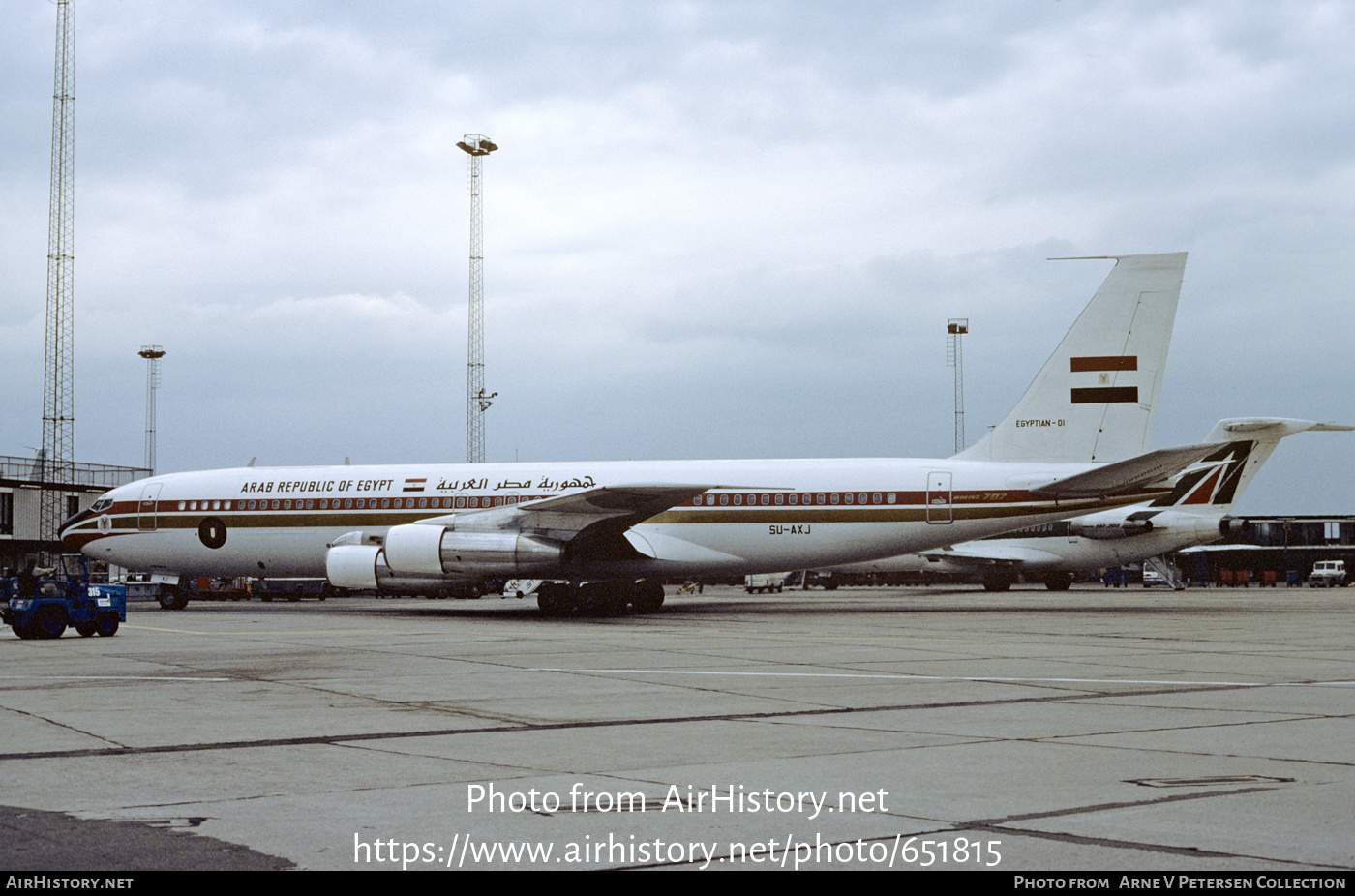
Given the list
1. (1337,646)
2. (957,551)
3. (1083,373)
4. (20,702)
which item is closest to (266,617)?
(20,702)

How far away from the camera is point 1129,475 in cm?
2552

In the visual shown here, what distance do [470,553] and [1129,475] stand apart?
14189 millimetres

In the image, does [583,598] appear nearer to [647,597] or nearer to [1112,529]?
[647,597]

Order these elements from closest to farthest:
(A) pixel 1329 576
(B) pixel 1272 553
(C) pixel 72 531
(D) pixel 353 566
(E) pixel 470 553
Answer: (E) pixel 470 553, (D) pixel 353 566, (C) pixel 72 531, (A) pixel 1329 576, (B) pixel 1272 553

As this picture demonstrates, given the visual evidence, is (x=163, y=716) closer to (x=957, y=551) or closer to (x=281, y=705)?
(x=281, y=705)

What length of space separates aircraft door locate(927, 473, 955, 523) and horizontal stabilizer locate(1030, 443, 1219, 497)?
1814 mm

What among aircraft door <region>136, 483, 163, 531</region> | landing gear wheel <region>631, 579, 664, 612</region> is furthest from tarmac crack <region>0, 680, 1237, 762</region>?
aircraft door <region>136, 483, 163, 531</region>

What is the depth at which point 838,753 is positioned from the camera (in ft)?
25.8

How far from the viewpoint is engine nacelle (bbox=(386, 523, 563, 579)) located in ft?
86.7

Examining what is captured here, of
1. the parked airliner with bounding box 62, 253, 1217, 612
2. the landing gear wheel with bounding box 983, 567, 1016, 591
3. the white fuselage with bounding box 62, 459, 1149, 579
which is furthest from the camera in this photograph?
the landing gear wheel with bounding box 983, 567, 1016, 591

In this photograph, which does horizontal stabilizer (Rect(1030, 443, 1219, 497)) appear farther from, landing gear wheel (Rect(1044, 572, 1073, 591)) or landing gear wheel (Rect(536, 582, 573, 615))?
landing gear wheel (Rect(1044, 572, 1073, 591))

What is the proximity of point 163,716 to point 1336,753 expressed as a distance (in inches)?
345

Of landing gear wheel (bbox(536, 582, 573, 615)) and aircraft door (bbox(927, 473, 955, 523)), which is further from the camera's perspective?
landing gear wheel (bbox(536, 582, 573, 615))

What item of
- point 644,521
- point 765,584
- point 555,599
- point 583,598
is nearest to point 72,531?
point 555,599
